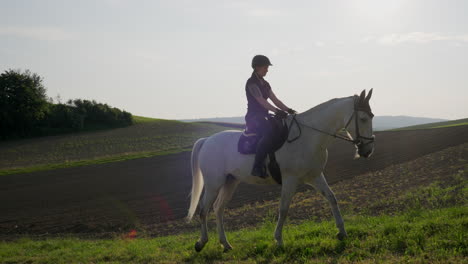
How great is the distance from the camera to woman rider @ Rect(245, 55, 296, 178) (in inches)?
278

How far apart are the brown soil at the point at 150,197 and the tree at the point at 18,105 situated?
3440 centimetres

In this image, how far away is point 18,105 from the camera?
57.7m

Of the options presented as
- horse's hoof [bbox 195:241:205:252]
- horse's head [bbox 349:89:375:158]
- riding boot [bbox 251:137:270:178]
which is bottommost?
horse's hoof [bbox 195:241:205:252]

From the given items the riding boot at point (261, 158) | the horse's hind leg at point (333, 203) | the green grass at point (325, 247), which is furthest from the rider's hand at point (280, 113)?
the green grass at point (325, 247)

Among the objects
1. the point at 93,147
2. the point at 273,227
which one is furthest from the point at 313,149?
the point at 93,147

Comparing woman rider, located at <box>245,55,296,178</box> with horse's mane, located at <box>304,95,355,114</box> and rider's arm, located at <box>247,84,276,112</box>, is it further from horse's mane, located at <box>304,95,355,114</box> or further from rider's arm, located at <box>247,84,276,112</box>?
horse's mane, located at <box>304,95,355,114</box>

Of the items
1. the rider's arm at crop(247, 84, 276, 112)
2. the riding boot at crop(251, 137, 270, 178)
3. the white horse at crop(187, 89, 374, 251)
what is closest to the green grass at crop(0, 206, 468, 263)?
the white horse at crop(187, 89, 374, 251)

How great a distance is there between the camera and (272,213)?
464 inches

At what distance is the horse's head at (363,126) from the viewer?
671 cm

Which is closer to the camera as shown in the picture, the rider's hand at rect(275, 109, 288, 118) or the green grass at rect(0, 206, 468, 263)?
the green grass at rect(0, 206, 468, 263)

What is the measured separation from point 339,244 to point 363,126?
2027mm

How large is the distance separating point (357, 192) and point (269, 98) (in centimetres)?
744

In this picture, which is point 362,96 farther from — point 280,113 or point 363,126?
point 280,113

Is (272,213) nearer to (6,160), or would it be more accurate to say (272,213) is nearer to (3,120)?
(6,160)
